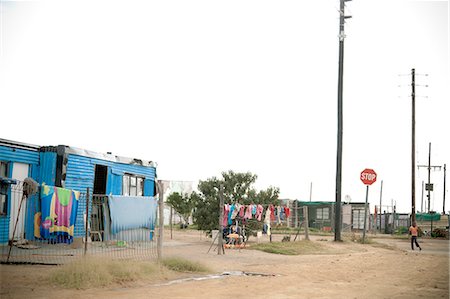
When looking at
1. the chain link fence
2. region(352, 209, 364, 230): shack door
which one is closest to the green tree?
the chain link fence

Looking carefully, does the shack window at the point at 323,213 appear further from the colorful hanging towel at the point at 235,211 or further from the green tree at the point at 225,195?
the colorful hanging towel at the point at 235,211

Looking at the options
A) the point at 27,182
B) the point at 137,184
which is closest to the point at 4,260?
the point at 27,182

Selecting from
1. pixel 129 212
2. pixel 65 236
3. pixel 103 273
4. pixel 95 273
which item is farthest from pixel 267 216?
pixel 95 273

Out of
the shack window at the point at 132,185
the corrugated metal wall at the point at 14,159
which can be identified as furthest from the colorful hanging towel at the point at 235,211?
the corrugated metal wall at the point at 14,159

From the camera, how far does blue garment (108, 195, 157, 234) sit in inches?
713

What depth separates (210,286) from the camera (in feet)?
40.2

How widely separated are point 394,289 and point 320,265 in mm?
5589

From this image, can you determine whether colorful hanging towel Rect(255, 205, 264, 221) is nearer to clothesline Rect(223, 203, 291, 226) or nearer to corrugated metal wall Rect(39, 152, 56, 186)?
clothesline Rect(223, 203, 291, 226)

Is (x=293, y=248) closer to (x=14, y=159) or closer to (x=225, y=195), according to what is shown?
(x=225, y=195)

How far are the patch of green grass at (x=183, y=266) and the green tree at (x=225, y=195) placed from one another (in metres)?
14.4

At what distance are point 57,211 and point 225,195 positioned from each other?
559 inches

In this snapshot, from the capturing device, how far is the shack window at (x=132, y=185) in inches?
1004

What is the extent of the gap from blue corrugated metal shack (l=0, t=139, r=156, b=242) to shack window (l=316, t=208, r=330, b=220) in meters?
31.6

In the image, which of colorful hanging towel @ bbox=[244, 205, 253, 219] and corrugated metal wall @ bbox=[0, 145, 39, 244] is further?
colorful hanging towel @ bbox=[244, 205, 253, 219]
